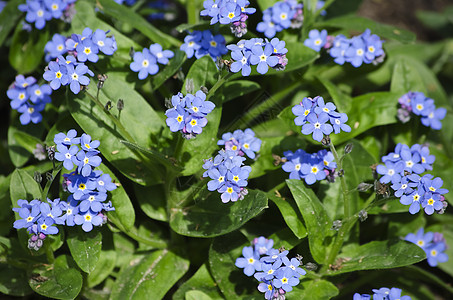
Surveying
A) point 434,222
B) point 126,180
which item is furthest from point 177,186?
point 434,222

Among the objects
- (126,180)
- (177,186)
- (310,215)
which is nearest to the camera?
(310,215)

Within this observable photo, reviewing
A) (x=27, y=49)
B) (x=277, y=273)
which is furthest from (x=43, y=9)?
(x=277, y=273)

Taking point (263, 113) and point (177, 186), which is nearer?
point (177, 186)

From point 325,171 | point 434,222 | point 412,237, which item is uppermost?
point 325,171

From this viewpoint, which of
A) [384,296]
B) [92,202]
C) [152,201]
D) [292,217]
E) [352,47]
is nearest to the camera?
[92,202]

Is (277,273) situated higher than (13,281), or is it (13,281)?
(277,273)

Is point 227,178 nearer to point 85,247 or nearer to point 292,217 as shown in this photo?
point 292,217

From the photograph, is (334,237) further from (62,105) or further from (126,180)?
(62,105)
